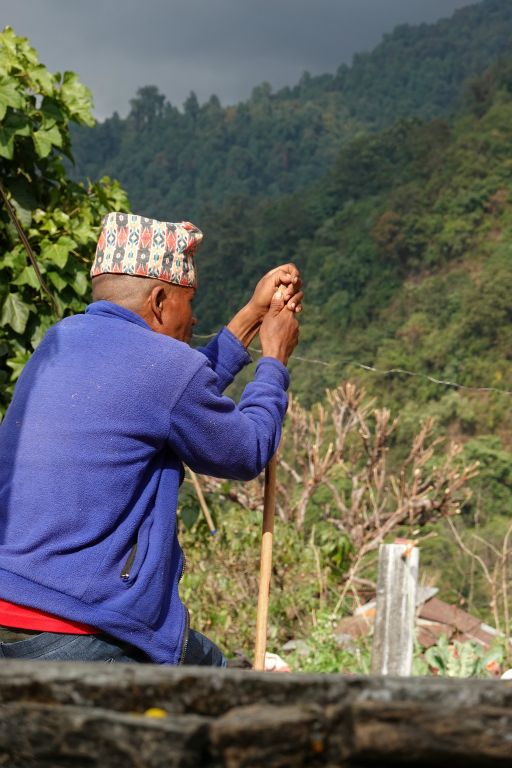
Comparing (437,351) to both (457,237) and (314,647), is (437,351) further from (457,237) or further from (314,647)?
(314,647)

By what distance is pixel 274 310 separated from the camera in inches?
97.3

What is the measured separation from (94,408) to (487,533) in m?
21.6

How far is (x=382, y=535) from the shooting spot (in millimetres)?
8016

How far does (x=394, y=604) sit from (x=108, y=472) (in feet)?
7.86

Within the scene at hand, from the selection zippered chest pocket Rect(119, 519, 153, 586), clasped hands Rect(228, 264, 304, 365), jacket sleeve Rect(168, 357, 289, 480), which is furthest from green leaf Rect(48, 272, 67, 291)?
zippered chest pocket Rect(119, 519, 153, 586)

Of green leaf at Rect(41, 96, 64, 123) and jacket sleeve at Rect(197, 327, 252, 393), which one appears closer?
jacket sleeve at Rect(197, 327, 252, 393)

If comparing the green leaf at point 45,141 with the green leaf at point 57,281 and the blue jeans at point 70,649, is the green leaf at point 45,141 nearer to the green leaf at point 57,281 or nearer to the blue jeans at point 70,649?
the green leaf at point 57,281

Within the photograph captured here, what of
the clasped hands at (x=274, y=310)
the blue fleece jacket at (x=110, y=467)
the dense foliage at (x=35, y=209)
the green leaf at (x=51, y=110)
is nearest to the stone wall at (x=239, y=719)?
the blue fleece jacket at (x=110, y=467)

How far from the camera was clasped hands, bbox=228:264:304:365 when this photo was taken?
243 centimetres

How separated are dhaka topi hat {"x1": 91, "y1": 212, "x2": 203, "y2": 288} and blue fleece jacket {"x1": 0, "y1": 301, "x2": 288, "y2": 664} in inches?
5.5

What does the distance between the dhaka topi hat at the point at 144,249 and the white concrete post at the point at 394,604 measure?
2.14 metres

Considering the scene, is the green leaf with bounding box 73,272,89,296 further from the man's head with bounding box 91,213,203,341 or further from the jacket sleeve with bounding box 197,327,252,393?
the man's head with bounding box 91,213,203,341

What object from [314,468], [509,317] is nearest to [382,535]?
[314,468]

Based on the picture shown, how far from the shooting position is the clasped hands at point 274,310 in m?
2.43
